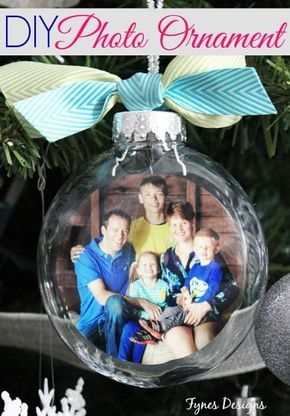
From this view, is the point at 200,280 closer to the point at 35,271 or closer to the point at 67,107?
the point at 67,107

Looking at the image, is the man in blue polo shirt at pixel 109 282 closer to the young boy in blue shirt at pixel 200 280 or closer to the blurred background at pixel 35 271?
the young boy in blue shirt at pixel 200 280

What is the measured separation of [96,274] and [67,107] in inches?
4.0

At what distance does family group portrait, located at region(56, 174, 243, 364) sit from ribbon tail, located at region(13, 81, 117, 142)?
0.17 feet

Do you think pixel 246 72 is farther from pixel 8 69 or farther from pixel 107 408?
pixel 107 408

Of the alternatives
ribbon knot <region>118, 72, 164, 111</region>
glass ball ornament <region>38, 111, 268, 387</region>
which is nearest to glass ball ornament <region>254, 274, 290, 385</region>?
glass ball ornament <region>38, 111, 268, 387</region>

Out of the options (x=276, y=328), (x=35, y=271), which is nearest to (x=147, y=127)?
(x=276, y=328)

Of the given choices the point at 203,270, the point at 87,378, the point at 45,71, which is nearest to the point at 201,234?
the point at 203,270

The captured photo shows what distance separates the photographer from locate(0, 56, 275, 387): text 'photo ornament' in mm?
452

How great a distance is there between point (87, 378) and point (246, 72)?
14.2 inches

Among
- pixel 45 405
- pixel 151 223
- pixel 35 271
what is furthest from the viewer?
pixel 35 271

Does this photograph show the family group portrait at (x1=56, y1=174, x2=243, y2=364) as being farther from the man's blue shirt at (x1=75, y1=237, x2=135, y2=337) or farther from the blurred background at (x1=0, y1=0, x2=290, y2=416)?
the blurred background at (x1=0, y1=0, x2=290, y2=416)

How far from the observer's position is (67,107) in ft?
1.60

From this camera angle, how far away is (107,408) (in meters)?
0.74

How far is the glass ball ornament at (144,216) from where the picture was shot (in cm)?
46
